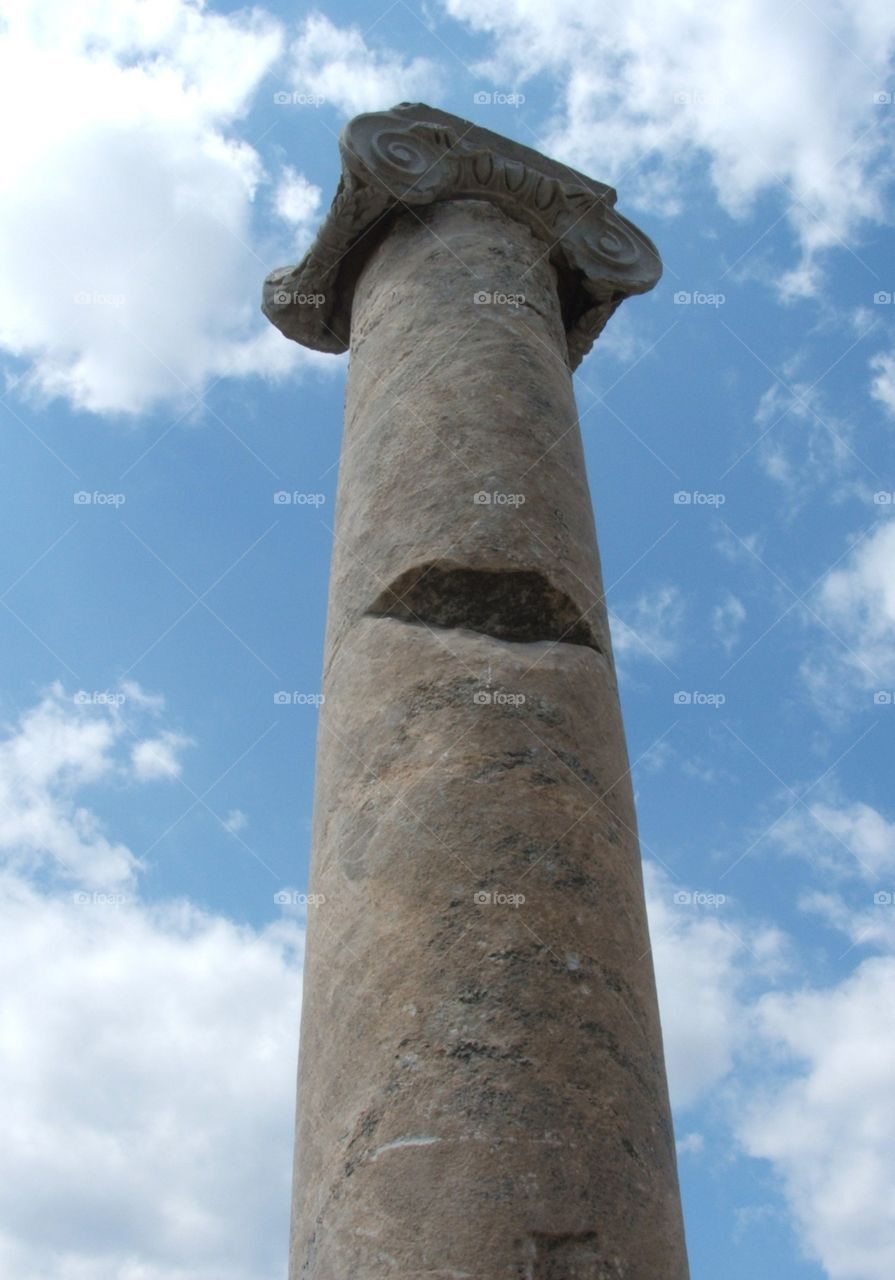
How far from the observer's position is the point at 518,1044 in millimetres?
3148

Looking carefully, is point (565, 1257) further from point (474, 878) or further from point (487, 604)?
point (487, 604)

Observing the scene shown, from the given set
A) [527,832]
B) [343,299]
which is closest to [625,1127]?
[527,832]

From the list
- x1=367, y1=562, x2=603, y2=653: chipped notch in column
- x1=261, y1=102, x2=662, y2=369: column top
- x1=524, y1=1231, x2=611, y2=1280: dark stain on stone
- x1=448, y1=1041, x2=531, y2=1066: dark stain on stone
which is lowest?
x1=524, y1=1231, x2=611, y2=1280: dark stain on stone

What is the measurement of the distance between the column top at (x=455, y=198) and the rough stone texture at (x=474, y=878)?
129cm

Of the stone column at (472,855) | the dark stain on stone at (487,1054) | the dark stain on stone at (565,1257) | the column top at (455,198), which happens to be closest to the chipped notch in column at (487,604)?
the stone column at (472,855)

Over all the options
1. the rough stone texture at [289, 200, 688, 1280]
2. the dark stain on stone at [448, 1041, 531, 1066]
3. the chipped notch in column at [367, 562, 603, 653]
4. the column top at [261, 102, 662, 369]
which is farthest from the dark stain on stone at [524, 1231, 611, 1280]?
the column top at [261, 102, 662, 369]

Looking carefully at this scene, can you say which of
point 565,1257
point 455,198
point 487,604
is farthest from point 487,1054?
point 455,198

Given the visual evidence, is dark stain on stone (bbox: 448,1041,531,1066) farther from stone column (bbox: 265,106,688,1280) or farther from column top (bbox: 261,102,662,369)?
column top (bbox: 261,102,662,369)

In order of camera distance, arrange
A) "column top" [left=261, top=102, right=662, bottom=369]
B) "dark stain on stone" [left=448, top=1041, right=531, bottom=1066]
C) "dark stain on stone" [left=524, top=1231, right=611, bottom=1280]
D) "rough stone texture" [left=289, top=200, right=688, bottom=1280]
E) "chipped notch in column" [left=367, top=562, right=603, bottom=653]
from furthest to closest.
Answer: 1. "column top" [left=261, top=102, right=662, bottom=369]
2. "chipped notch in column" [left=367, top=562, right=603, bottom=653]
3. "dark stain on stone" [left=448, top=1041, right=531, bottom=1066]
4. "rough stone texture" [left=289, top=200, right=688, bottom=1280]
5. "dark stain on stone" [left=524, top=1231, right=611, bottom=1280]

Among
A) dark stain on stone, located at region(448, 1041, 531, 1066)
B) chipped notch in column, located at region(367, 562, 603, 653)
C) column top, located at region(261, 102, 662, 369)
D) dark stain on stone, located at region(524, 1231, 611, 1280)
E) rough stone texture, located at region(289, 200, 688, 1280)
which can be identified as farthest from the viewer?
column top, located at region(261, 102, 662, 369)

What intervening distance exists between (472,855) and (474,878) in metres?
0.07

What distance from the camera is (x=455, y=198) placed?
625 centimetres

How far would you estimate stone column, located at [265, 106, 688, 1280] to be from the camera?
298 cm

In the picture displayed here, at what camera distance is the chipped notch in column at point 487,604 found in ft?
13.9
